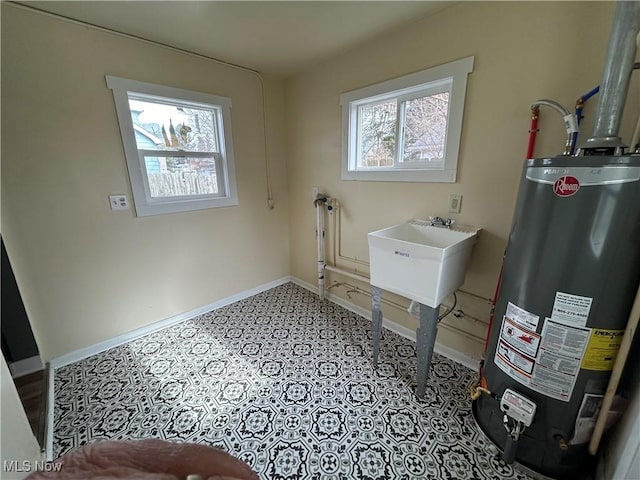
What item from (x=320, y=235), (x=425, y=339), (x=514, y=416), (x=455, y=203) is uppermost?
(x=455, y=203)

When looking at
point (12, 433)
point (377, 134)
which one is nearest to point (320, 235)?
point (377, 134)

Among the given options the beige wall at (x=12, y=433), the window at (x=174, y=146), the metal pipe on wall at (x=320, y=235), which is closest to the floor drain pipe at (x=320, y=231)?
the metal pipe on wall at (x=320, y=235)

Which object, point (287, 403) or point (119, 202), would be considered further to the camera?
point (119, 202)

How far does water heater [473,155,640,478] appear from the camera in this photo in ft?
2.89

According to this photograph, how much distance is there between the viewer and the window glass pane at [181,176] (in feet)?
7.04

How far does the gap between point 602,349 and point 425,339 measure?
2.31 feet

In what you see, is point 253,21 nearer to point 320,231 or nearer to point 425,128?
point 425,128

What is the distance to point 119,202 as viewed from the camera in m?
1.96

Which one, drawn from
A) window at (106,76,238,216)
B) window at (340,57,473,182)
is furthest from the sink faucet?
window at (106,76,238,216)

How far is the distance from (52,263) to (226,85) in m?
1.95

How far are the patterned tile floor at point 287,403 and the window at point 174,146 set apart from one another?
4.01ft
